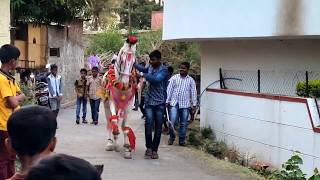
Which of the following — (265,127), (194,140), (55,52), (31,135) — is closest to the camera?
(31,135)

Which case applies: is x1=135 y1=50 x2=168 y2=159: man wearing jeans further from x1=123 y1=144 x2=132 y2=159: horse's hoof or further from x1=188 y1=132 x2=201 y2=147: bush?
x1=188 y1=132 x2=201 y2=147: bush

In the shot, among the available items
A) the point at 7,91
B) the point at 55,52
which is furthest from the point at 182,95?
the point at 55,52

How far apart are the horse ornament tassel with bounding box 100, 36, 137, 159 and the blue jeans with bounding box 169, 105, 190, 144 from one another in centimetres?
168

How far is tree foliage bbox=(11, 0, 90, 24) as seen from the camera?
1895cm

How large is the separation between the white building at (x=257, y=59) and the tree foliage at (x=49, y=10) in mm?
5874

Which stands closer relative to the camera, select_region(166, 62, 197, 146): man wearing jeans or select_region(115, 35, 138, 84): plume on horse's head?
select_region(115, 35, 138, 84): plume on horse's head

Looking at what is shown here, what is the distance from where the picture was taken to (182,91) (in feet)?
43.0

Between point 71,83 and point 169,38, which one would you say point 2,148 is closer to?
point 169,38

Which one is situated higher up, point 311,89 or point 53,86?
point 311,89

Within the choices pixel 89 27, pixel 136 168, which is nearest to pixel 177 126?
pixel 136 168

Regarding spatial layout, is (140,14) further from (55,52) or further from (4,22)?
(4,22)

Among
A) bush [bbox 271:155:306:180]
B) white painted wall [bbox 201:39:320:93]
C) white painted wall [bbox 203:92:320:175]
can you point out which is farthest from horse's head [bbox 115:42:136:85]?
bush [bbox 271:155:306:180]

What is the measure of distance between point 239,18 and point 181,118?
2591mm

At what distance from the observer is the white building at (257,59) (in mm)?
10117
